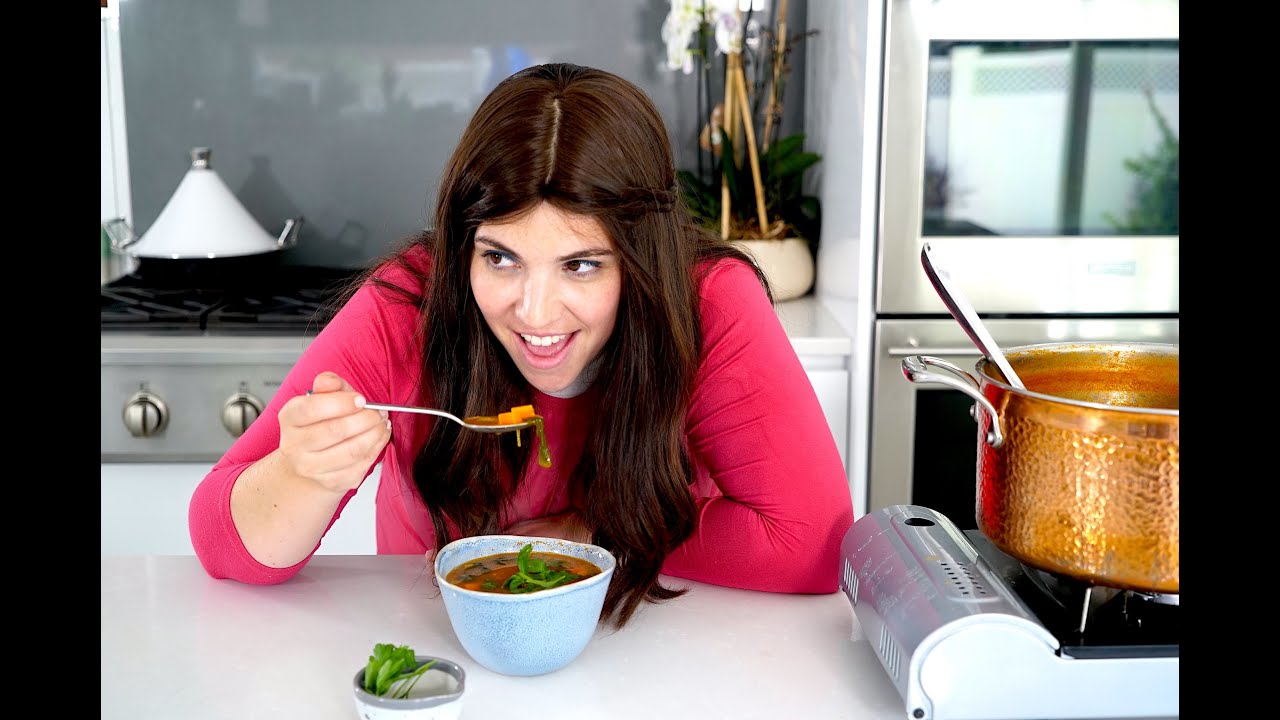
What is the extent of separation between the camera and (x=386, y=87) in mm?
2711

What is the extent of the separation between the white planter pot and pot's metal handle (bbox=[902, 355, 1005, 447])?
5.06 feet

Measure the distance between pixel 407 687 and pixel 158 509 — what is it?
1.64 meters

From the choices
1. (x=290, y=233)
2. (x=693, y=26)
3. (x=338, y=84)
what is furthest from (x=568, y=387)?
(x=338, y=84)

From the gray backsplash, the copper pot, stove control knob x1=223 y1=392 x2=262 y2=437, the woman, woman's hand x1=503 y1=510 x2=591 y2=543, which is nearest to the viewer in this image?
the copper pot

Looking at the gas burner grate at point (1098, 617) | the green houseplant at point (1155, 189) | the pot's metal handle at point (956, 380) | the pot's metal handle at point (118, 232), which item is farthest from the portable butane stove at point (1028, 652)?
the pot's metal handle at point (118, 232)

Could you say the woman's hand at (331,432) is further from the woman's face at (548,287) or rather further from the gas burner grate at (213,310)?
the gas burner grate at (213,310)

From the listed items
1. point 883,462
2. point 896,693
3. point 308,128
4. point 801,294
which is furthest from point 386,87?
point 896,693

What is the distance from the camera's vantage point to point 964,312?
35.3 inches

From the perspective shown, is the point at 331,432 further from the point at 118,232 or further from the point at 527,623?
the point at 118,232

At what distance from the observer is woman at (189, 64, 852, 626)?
111 centimetres

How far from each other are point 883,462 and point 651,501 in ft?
3.68

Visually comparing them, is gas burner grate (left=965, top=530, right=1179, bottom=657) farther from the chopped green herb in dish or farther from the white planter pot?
Result: the white planter pot

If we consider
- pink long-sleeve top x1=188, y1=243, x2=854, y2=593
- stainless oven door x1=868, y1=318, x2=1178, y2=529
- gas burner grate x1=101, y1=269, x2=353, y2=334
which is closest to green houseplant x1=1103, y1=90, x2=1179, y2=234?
stainless oven door x1=868, y1=318, x2=1178, y2=529

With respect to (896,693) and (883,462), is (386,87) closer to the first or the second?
(883,462)
